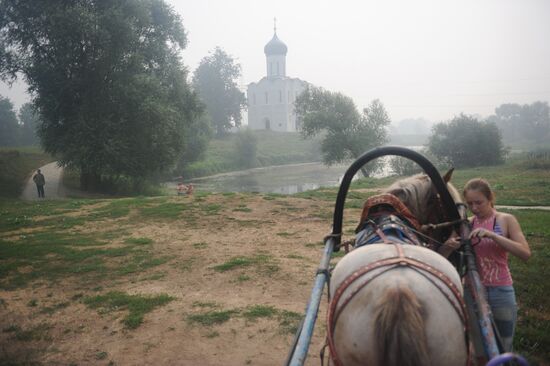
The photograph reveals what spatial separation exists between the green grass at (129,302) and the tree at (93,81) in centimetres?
1455

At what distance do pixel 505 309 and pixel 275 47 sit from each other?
74576 millimetres

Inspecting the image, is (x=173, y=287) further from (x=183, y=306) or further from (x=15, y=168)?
(x=15, y=168)

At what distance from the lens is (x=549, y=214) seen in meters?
9.75

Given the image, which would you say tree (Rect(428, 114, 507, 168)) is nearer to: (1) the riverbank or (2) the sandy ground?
(1) the riverbank

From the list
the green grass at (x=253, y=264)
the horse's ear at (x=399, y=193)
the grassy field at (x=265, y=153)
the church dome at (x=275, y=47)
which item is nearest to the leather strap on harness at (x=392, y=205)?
the horse's ear at (x=399, y=193)

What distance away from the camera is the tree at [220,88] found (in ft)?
213

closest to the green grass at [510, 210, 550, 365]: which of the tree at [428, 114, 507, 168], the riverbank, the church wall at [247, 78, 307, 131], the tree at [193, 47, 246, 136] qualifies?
the riverbank

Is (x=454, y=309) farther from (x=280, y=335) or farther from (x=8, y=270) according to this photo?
(x=8, y=270)

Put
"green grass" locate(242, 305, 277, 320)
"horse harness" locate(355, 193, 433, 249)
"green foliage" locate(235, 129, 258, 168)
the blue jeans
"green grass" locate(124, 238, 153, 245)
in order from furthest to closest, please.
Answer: "green foliage" locate(235, 129, 258, 168)
"green grass" locate(124, 238, 153, 245)
"green grass" locate(242, 305, 277, 320)
the blue jeans
"horse harness" locate(355, 193, 433, 249)

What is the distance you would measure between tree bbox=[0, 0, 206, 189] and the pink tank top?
1871cm

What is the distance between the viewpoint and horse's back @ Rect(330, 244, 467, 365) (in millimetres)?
1607

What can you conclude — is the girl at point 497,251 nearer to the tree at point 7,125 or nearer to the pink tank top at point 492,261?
the pink tank top at point 492,261

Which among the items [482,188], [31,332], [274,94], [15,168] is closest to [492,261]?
[482,188]

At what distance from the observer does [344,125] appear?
31.6 m
